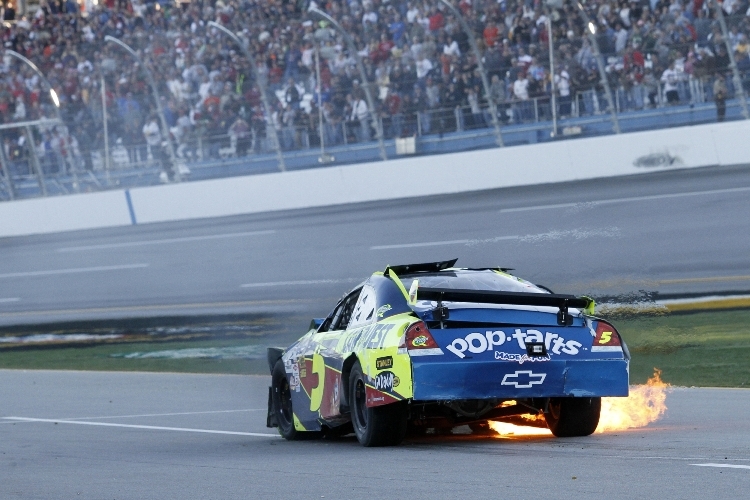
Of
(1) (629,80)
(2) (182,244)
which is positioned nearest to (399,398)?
(1) (629,80)

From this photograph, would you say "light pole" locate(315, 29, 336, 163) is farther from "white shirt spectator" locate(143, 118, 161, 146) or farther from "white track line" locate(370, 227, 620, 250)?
"white track line" locate(370, 227, 620, 250)

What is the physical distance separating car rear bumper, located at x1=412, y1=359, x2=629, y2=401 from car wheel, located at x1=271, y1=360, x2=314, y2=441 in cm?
219

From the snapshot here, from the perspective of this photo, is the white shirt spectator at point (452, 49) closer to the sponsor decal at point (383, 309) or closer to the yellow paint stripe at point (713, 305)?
the yellow paint stripe at point (713, 305)

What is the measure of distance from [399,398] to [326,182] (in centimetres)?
1600

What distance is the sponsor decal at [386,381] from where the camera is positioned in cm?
719

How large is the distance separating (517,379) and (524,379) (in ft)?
0.14

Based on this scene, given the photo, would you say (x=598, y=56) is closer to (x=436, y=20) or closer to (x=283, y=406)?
(x=436, y=20)

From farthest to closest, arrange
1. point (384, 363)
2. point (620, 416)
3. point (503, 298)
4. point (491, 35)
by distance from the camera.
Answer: point (491, 35)
point (620, 416)
point (503, 298)
point (384, 363)

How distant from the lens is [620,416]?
8.88 metres

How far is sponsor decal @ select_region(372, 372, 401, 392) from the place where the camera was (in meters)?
7.19

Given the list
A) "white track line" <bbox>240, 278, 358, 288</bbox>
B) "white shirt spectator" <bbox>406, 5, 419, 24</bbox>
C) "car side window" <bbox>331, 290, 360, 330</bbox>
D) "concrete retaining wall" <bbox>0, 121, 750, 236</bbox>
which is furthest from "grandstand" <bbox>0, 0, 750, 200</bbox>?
"car side window" <bbox>331, 290, 360, 330</bbox>

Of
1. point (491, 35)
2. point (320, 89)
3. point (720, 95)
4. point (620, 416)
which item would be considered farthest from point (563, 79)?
point (620, 416)

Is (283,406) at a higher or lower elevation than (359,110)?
lower

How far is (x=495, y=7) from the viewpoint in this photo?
21.5 m
